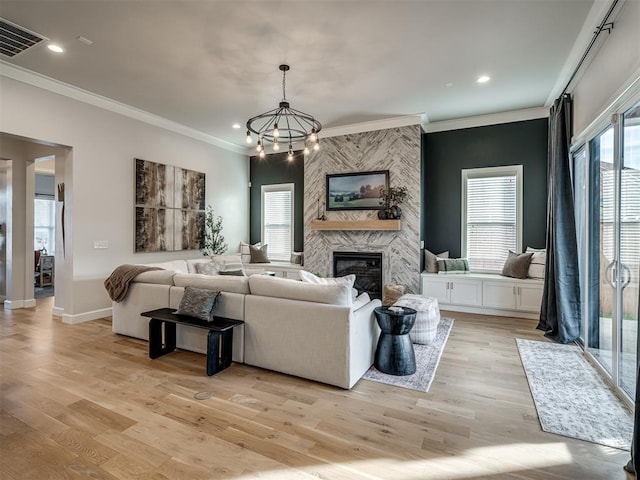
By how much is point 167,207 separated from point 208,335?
3752 mm

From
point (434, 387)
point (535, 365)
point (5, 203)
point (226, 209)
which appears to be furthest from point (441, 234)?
point (5, 203)

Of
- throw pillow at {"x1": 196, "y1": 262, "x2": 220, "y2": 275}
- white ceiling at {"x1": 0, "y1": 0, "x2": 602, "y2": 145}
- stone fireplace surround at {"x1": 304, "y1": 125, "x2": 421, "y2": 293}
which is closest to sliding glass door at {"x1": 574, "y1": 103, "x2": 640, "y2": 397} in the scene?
white ceiling at {"x1": 0, "y1": 0, "x2": 602, "y2": 145}

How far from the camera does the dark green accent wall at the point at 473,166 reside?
538 cm

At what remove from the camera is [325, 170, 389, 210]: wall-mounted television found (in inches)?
238

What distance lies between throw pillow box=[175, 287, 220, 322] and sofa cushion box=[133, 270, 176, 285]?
586mm

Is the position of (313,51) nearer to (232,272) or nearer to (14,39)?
(14,39)

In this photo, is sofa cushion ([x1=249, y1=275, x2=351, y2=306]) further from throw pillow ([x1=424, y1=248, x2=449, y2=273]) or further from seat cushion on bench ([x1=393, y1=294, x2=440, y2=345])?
throw pillow ([x1=424, y1=248, x2=449, y2=273])

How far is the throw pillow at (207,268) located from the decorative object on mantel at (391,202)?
9.95 feet

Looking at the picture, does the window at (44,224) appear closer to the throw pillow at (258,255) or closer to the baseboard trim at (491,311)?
the throw pillow at (258,255)

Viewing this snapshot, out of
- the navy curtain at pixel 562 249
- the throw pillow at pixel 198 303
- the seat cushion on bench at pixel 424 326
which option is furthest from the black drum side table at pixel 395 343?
the navy curtain at pixel 562 249

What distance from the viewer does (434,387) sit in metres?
2.86

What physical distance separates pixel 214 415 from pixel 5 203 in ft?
20.0

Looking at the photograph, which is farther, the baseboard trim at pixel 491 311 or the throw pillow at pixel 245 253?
the throw pillow at pixel 245 253

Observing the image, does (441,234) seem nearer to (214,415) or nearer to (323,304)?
(323,304)
